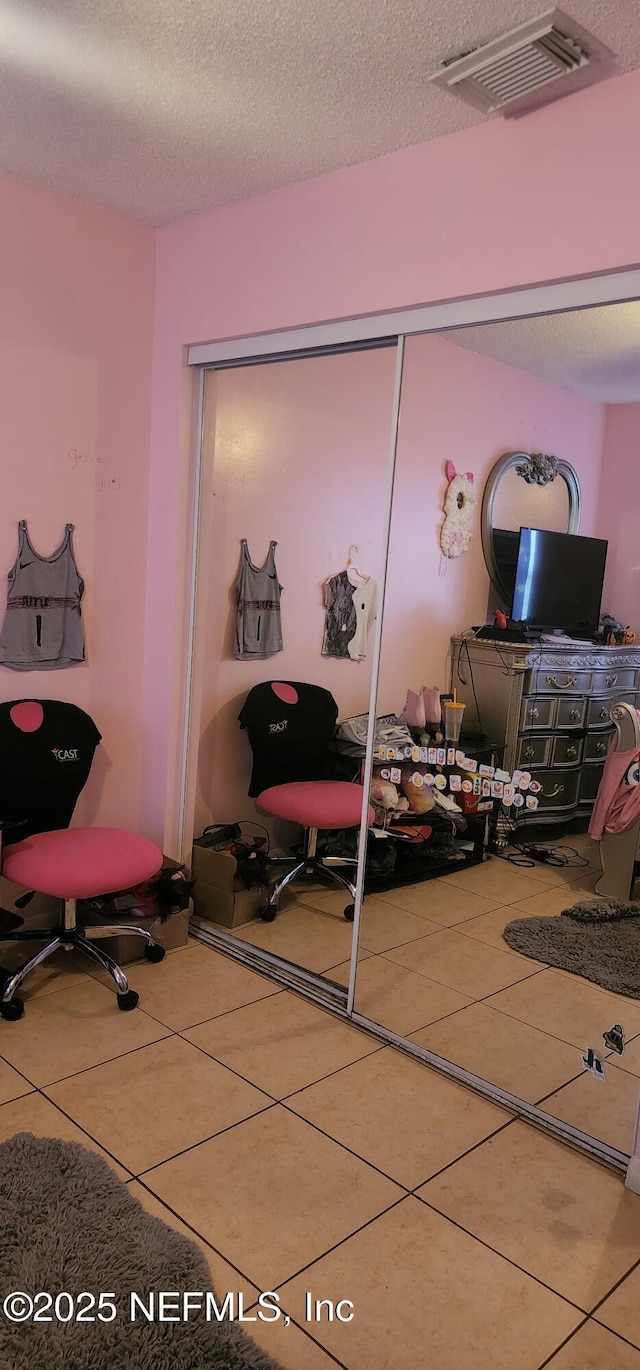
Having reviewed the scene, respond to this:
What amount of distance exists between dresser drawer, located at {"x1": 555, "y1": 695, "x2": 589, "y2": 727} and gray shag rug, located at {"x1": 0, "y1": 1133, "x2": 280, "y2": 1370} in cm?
162

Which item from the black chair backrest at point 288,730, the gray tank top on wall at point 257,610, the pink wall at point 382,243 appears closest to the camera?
the pink wall at point 382,243

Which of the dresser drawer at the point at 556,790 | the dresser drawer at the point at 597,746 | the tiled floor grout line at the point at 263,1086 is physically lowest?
the tiled floor grout line at the point at 263,1086

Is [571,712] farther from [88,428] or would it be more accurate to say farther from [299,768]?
[88,428]

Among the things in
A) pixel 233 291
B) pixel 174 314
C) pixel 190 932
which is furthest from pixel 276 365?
pixel 190 932

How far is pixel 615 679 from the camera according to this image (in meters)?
2.47

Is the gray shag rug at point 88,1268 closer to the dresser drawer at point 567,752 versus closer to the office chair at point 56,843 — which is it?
the office chair at point 56,843

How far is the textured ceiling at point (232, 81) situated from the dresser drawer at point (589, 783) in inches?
67.3

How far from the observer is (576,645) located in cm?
256

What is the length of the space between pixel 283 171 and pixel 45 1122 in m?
2.81

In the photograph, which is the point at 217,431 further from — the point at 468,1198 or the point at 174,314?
the point at 468,1198

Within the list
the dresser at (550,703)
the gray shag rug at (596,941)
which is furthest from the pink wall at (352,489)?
the gray shag rug at (596,941)

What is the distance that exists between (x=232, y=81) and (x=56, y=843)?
2.29 meters

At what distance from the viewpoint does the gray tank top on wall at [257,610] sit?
3373mm

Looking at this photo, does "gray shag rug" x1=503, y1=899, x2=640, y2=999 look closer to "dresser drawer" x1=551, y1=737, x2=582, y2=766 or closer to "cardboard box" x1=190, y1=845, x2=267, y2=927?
"dresser drawer" x1=551, y1=737, x2=582, y2=766
